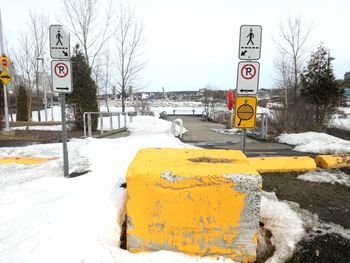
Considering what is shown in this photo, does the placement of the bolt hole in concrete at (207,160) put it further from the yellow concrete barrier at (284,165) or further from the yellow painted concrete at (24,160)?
the yellow painted concrete at (24,160)

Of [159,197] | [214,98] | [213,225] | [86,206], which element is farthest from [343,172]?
[214,98]

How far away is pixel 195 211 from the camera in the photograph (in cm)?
320

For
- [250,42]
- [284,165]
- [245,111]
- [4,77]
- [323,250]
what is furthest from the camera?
[4,77]

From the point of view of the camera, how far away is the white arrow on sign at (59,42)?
17.8 feet

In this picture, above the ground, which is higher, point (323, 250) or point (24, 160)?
point (24, 160)

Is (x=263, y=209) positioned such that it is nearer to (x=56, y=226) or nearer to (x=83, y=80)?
(x=56, y=226)

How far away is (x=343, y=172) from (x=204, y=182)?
474 cm

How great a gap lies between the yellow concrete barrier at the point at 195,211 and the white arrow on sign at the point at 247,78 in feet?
8.19

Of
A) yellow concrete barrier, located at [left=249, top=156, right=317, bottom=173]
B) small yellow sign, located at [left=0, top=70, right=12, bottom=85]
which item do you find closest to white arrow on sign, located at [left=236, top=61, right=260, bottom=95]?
yellow concrete barrier, located at [left=249, top=156, right=317, bottom=173]

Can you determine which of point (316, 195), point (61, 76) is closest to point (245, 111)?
point (316, 195)

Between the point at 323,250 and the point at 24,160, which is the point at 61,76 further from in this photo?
the point at 323,250

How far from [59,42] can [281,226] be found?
4.82 m

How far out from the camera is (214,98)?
3603 cm

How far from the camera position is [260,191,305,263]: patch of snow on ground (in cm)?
331
